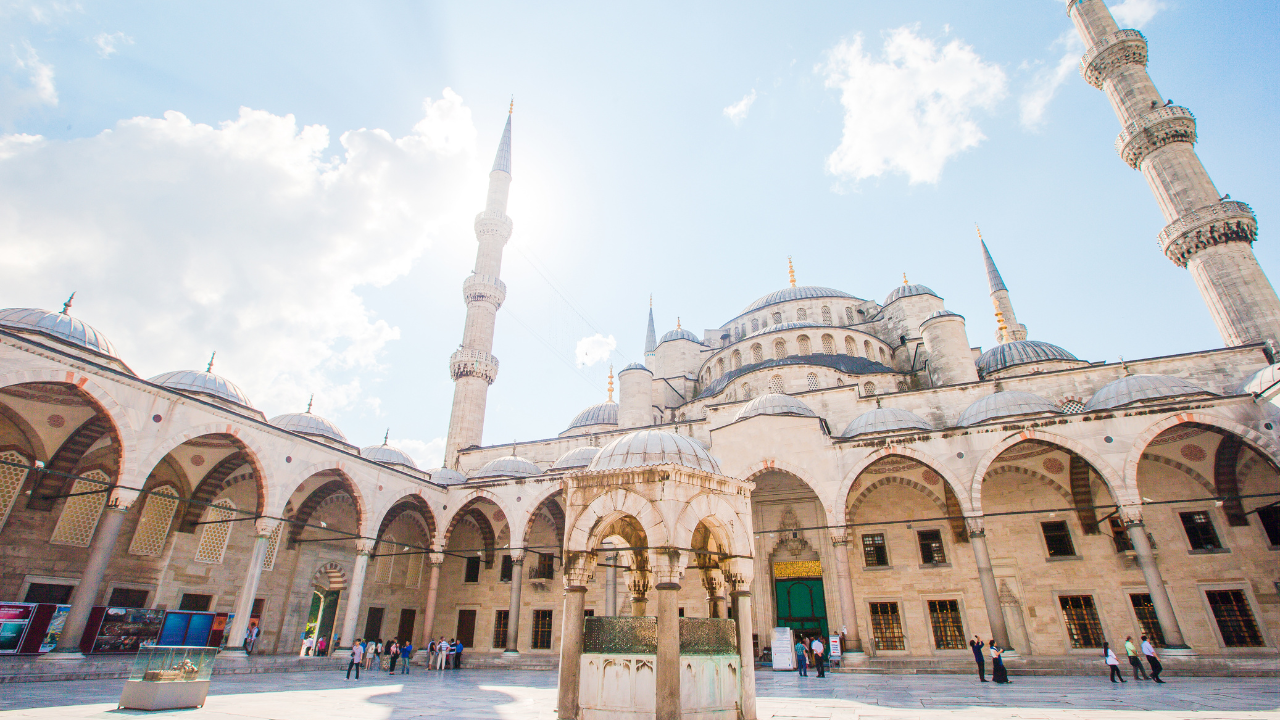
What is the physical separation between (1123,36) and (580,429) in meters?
22.2

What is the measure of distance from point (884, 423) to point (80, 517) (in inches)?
689

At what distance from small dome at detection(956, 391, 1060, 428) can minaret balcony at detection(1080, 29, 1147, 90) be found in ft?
43.3

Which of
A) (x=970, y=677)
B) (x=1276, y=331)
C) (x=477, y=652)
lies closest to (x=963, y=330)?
(x=1276, y=331)

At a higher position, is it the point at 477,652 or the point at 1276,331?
the point at 1276,331

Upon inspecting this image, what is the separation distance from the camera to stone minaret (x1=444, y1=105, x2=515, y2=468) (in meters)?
21.6

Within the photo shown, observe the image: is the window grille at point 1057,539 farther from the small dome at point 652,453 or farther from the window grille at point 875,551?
the small dome at point 652,453

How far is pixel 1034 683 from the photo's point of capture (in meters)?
9.22

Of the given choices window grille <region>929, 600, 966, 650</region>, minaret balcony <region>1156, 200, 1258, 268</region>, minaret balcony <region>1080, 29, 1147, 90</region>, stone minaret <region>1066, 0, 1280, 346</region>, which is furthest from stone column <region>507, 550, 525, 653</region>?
minaret balcony <region>1080, 29, 1147, 90</region>

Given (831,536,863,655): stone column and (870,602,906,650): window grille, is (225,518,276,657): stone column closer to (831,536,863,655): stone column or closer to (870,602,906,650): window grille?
(831,536,863,655): stone column

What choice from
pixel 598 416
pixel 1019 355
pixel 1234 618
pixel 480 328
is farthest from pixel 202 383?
pixel 1234 618

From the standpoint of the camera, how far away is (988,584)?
11461mm

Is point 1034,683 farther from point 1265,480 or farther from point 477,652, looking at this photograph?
point 477,652

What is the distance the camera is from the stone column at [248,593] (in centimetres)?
1091

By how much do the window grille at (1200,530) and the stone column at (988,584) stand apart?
197 inches
